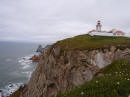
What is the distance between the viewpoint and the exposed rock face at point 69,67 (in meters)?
29.9

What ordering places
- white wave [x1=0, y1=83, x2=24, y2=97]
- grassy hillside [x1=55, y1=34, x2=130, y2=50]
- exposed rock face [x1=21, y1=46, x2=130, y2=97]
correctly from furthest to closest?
1. white wave [x1=0, y1=83, x2=24, y2=97]
2. grassy hillside [x1=55, y1=34, x2=130, y2=50]
3. exposed rock face [x1=21, y1=46, x2=130, y2=97]

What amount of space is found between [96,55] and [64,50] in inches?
363

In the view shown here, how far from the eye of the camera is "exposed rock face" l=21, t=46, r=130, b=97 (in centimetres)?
2994

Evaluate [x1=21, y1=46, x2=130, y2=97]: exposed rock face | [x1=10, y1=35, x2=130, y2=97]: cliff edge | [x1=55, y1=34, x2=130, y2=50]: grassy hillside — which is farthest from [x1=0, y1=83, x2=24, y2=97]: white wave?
[x1=55, y1=34, x2=130, y2=50]: grassy hillside

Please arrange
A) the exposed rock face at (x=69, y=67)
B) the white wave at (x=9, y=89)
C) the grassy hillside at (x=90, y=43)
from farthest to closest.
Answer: the white wave at (x=9, y=89) < the grassy hillside at (x=90, y=43) < the exposed rock face at (x=69, y=67)

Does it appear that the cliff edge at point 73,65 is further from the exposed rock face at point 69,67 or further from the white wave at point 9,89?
the white wave at point 9,89

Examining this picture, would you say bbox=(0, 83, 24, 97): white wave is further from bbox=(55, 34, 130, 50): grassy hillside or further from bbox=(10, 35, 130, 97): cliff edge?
bbox=(55, 34, 130, 50): grassy hillside

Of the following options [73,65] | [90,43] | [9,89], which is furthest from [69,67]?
[9,89]

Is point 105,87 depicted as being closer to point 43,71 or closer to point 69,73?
point 69,73

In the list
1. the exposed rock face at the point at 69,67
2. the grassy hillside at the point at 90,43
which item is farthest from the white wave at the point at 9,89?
the grassy hillside at the point at 90,43

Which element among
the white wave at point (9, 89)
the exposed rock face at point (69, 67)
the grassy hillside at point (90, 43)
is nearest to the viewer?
the exposed rock face at point (69, 67)

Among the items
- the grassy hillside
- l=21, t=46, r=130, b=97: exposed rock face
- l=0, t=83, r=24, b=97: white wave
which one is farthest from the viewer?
l=0, t=83, r=24, b=97: white wave

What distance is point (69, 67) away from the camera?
31750 millimetres

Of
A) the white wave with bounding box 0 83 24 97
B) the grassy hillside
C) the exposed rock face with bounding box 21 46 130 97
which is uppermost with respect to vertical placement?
the grassy hillside
